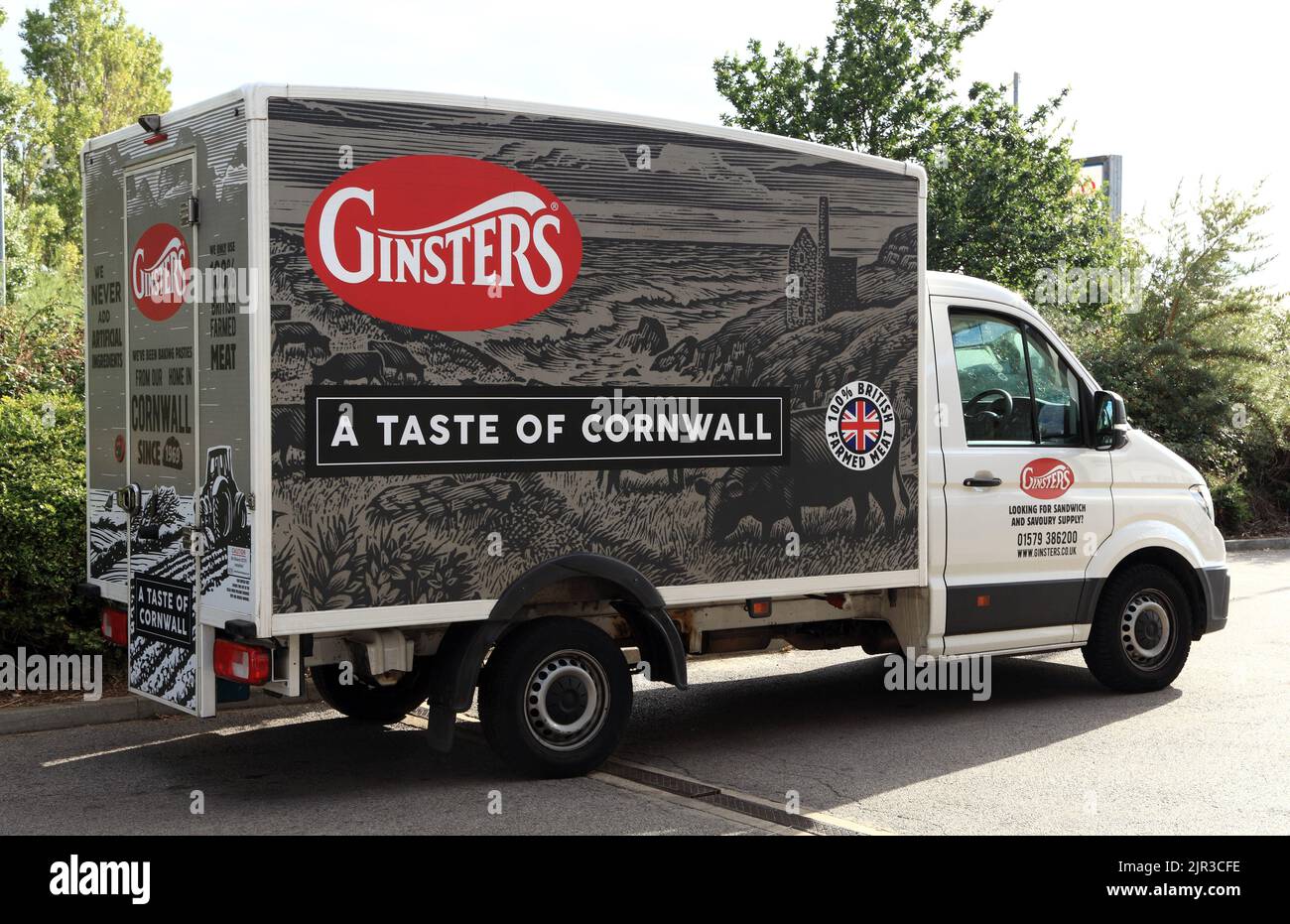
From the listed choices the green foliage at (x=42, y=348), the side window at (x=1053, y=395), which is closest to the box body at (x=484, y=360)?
the side window at (x=1053, y=395)

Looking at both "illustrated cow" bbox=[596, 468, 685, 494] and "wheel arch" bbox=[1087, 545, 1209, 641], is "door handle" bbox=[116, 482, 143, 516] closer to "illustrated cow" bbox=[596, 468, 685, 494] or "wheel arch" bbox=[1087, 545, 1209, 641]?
"illustrated cow" bbox=[596, 468, 685, 494]

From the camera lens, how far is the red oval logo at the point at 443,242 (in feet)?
19.0

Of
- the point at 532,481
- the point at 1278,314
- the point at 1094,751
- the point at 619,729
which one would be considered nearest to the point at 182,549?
the point at 532,481

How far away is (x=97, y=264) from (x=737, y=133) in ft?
11.2

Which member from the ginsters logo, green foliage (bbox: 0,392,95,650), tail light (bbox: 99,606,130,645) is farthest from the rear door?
the ginsters logo

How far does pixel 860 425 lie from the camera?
7242 millimetres

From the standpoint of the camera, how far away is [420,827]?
19.0 feet

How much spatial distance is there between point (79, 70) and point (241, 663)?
4110 centimetres

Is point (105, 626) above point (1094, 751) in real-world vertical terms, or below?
above

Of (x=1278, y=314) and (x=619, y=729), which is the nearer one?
(x=619, y=729)

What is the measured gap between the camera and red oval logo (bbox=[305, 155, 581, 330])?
5.79 meters

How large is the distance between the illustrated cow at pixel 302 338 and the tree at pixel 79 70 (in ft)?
127
